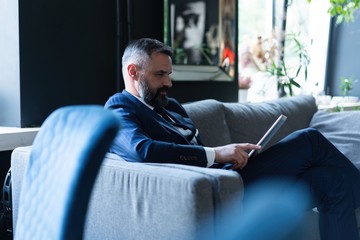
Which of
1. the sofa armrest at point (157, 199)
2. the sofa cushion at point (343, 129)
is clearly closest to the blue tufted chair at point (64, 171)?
the sofa armrest at point (157, 199)

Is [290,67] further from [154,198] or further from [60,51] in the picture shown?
[154,198]

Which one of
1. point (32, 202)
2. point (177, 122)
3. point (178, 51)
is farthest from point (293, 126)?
point (32, 202)

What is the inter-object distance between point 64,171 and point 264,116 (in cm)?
239

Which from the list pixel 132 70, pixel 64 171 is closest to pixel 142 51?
pixel 132 70

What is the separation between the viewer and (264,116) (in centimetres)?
328

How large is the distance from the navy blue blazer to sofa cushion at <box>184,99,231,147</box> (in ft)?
1.40

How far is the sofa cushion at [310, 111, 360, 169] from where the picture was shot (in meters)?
3.15

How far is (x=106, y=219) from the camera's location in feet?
6.42

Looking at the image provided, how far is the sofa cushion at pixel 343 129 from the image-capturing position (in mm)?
3148

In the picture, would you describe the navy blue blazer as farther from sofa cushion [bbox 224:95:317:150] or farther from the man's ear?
sofa cushion [bbox 224:95:317:150]

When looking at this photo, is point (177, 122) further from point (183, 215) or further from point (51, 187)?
point (51, 187)

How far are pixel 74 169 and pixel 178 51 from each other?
8.59 ft

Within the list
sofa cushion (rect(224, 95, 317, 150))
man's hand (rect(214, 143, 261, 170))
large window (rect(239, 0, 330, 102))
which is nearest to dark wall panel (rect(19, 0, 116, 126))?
sofa cushion (rect(224, 95, 317, 150))

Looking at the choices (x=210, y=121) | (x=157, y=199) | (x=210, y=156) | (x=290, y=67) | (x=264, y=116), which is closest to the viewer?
(x=157, y=199)
